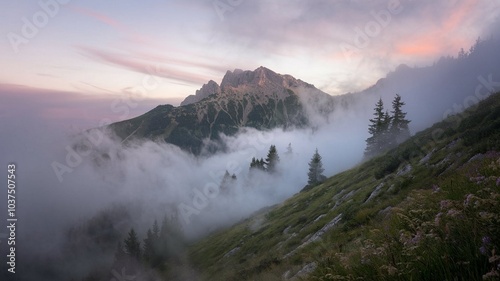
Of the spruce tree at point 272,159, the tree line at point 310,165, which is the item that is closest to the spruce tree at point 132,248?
the tree line at point 310,165

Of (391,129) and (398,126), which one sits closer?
(398,126)

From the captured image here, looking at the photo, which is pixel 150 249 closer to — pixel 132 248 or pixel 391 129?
pixel 132 248

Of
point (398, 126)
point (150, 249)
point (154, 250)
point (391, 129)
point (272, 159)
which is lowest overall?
point (154, 250)

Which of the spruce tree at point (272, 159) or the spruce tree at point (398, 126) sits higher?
the spruce tree at point (398, 126)

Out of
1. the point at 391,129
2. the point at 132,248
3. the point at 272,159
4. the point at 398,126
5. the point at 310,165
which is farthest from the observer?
the point at 272,159

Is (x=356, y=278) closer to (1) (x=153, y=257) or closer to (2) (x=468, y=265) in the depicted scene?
(2) (x=468, y=265)

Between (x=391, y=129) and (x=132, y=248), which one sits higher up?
(x=391, y=129)

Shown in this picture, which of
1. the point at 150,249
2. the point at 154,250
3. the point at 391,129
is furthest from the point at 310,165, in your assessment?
the point at 150,249

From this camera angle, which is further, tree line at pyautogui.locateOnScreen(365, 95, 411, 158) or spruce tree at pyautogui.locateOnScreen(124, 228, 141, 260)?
spruce tree at pyautogui.locateOnScreen(124, 228, 141, 260)

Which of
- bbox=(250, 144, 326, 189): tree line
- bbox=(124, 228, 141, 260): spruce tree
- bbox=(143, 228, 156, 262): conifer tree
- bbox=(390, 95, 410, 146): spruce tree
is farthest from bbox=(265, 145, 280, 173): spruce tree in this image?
bbox=(124, 228, 141, 260): spruce tree

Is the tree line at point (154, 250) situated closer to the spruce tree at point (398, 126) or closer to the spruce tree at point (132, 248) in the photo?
the spruce tree at point (132, 248)

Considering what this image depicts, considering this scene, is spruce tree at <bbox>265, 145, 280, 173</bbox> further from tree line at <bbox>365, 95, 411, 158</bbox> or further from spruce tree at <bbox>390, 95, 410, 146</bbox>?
spruce tree at <bbox>390, 95, 410, 146</bbox>

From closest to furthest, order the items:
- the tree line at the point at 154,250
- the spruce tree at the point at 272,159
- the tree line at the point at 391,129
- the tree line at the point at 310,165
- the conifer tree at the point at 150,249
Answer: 1. the tree line at the point at 391,129
2. the tree line at the point at 310,165
3. the tree line at the point at 154,250
4. the conifer tree at the point at 150,249
5. the spruce tree at the point at 272,159

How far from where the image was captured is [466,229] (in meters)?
3.89
